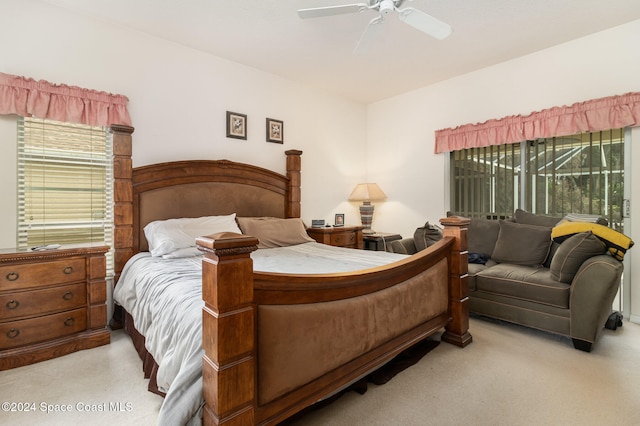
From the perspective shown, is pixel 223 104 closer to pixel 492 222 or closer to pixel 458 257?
pixel 458 257

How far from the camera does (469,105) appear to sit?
405 cm

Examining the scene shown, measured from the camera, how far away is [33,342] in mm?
2199

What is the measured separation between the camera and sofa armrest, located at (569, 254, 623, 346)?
2.25 meters

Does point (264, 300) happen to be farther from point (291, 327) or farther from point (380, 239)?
point (380, 239)

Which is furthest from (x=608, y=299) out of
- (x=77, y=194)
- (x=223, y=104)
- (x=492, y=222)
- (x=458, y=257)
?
(x=77, y=194)

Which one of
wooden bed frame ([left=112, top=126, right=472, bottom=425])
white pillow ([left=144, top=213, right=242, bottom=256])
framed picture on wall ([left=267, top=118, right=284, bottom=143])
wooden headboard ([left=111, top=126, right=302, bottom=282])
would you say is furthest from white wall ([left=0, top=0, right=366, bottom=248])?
white pillow ([left=144, top=213, right=242, bottom=256])

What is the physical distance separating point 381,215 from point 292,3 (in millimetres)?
3256

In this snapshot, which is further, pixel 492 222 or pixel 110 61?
pixel 492 222

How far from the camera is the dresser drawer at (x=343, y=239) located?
13.3ft

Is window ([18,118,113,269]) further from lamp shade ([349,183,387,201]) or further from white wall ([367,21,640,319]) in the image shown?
white wall ([367,21,640,319])

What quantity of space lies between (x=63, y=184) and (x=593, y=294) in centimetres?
422

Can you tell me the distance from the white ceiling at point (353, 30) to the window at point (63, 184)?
106 centimetres

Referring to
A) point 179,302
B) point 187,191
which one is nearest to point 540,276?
point 179,302

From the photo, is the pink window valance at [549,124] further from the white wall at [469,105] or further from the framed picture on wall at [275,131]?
the framed picture on wall at [275,131]
